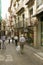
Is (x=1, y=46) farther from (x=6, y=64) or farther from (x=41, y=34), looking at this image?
(x=6, y=64)

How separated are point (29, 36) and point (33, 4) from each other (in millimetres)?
5277

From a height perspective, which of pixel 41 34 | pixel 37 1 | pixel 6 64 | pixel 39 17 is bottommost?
pixel 6 64

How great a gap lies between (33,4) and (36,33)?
→ 12.5 ft

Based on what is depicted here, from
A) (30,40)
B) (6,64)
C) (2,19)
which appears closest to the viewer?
(6,64)

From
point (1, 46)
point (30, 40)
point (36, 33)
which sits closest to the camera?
point (1, 46)

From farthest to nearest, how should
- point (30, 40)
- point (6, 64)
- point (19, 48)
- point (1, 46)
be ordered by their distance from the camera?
point (30, 40) < point (1, 46) < point (19, 48) < point (6, 64)

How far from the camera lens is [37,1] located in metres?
26.9

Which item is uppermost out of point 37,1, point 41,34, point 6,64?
point 37,1

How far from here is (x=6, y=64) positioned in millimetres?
13195

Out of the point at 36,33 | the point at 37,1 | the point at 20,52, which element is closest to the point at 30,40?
the point at 36,33

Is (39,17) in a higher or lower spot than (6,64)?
higher

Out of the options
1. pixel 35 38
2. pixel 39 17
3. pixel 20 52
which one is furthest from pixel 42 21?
pixel 20 52

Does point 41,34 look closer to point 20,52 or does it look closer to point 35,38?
point 35,38

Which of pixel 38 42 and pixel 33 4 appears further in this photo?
pixel 33 4
